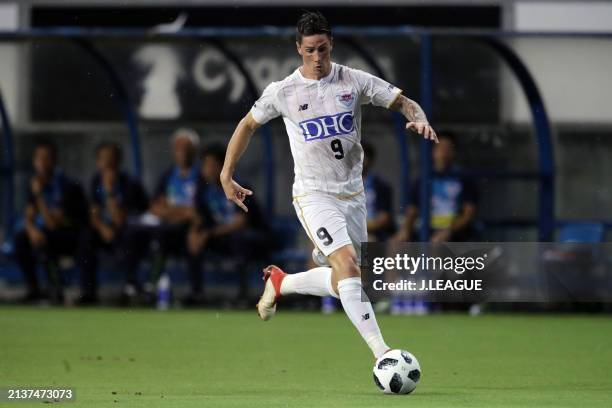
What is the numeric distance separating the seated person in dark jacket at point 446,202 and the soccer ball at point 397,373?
735 centimetres

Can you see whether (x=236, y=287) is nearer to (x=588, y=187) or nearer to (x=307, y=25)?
(x=588, y=187)

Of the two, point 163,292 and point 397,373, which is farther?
point 163,292

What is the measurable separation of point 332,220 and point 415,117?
2.33ft

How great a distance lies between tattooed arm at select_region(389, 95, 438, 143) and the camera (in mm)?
8148

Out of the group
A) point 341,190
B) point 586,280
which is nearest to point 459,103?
point 586,280

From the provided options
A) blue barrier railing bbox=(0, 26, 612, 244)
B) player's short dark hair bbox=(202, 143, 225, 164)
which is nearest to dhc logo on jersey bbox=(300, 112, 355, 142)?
blue barrier railing bbox=(0, 26, 612, 244)

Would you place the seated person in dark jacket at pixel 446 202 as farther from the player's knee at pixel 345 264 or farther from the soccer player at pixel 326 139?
the player's knee at pixel 345 264

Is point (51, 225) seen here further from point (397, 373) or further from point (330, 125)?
point (397, 373)

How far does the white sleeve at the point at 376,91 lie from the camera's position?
8641 mm

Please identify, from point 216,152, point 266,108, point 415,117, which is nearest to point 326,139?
point 266,108

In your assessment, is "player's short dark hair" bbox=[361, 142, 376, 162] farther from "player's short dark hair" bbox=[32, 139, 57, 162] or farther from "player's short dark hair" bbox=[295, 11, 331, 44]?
"player's short dark hair" bbox=[295, 11, 331, 44]

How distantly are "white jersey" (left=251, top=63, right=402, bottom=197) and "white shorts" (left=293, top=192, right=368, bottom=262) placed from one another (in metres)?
0.05

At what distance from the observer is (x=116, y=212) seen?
16.4 metres

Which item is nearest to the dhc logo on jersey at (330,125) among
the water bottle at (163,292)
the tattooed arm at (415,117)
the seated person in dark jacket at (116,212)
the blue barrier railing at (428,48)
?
the tattooed arm at (415,117)
